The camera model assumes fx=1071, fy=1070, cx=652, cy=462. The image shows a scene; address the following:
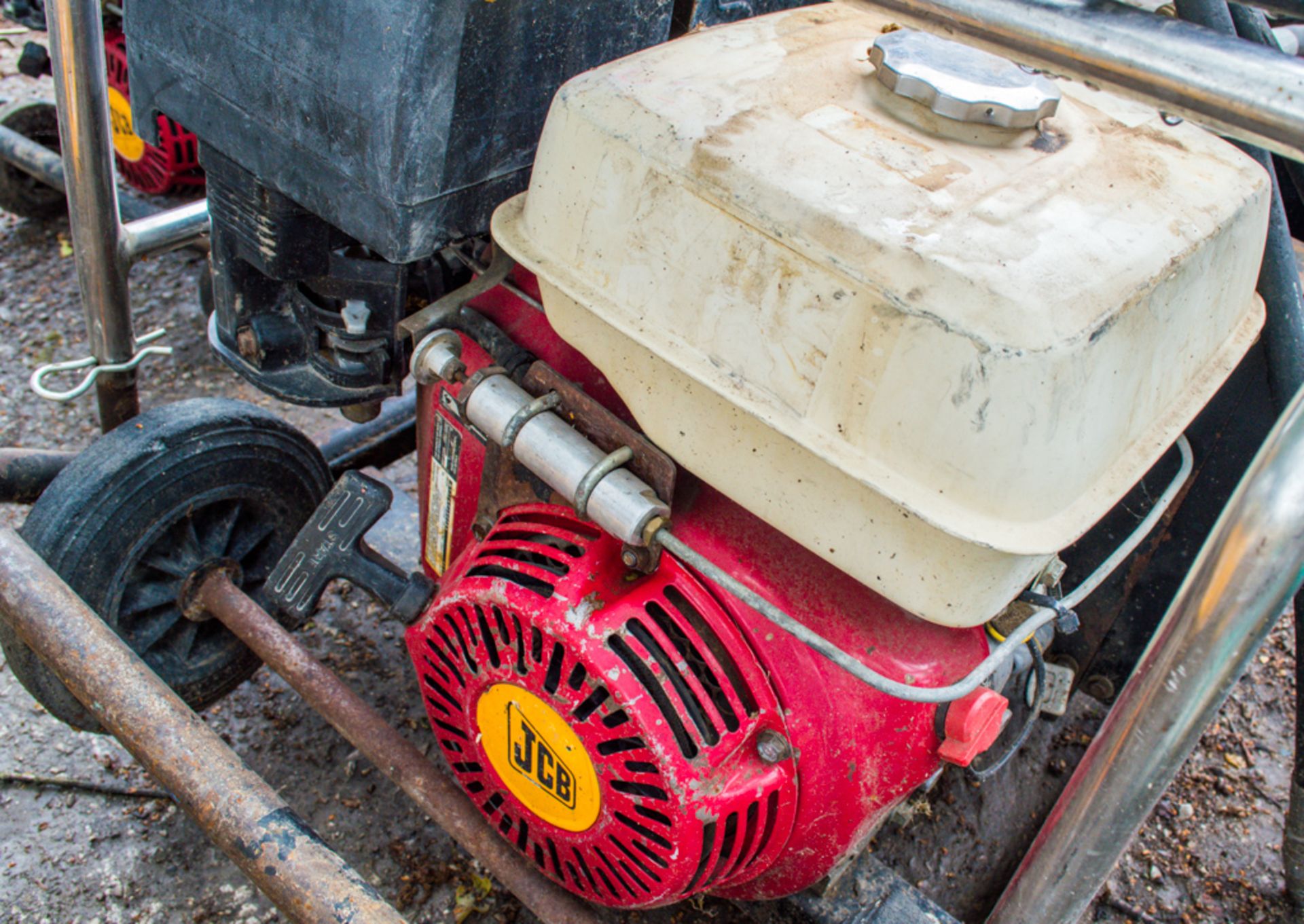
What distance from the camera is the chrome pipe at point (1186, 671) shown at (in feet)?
2.07

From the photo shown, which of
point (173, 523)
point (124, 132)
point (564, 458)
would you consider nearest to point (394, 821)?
point (173, 523)

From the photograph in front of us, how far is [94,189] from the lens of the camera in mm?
1240

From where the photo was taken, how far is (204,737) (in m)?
0.96

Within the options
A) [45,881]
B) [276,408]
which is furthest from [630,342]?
[276,408]

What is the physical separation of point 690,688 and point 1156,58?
0.57 m

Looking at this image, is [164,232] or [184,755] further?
[164,232]

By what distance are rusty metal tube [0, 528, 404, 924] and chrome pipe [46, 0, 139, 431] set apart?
1.15ft

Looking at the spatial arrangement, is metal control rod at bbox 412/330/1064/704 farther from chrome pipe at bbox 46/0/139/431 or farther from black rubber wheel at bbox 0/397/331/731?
chrome pipe at bbox 46/0/139/431

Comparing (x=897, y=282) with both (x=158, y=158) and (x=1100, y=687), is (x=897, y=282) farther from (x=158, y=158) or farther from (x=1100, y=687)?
(x=158, y=158)

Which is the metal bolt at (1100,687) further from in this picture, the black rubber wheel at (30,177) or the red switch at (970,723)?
the black rubber wheel at (30,177)

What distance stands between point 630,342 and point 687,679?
0.93ft

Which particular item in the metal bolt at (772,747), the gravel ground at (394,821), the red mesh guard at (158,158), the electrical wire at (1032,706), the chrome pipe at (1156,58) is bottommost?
the gravel ground at (394,821)

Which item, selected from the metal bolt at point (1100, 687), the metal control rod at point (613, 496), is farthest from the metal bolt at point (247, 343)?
the metal bolt at point (1100, 687)

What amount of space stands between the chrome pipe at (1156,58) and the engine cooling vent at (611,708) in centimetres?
49
